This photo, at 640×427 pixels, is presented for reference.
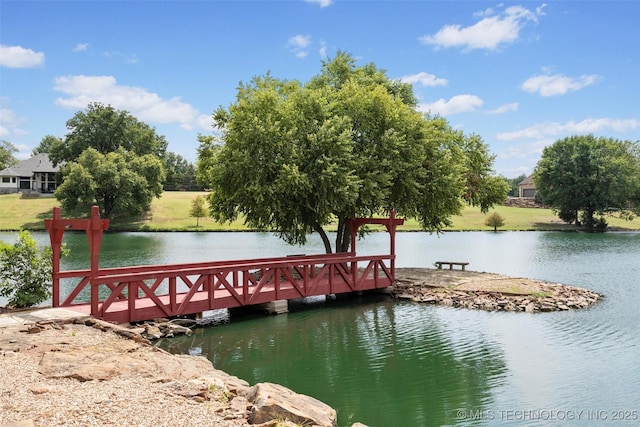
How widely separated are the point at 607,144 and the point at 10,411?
86.3m

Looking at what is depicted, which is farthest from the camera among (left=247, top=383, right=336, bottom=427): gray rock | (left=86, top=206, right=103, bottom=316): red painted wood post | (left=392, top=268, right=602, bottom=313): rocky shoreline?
(left=392, top=268, right=602, bottom=313): rocky shoreline

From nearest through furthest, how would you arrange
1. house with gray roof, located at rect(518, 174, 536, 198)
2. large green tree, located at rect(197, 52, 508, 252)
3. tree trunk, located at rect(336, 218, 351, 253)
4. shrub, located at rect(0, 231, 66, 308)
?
shrub, located at rect(0, 231, 66, 308) < large green tree, located at rect(197, 52, 508, 252) < tree trunk, located at rect(336, 218, 351, 253) < house with gray roof, located at rect(518, 174, 536, 198)

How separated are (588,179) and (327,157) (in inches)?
2501

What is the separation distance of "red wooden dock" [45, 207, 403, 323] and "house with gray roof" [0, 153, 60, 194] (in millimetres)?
79679

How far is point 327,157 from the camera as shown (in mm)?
23797

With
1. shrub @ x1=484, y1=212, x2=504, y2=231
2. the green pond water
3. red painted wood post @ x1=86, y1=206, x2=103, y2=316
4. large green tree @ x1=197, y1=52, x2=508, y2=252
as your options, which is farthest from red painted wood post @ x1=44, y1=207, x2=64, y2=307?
shrub @ x1=484, y1=212, x2=504, y2=231

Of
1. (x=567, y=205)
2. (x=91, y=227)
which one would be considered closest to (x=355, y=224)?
(x=91, y=227)

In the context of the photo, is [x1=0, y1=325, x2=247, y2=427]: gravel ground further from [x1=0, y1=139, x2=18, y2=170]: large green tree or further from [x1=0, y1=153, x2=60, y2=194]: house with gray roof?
[x1=0, y1=139, x2=18, y2=170]: large green tree

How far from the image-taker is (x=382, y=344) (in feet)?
54.9

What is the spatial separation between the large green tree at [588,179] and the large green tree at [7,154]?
112002 millimetres

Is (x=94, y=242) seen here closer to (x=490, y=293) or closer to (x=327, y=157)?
(x=327, y=157)

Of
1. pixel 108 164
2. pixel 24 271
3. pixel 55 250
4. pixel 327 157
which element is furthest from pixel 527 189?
pixel 55 250

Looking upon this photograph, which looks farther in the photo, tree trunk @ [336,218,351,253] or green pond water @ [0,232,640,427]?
tree trunk @ [336,218,351,253]

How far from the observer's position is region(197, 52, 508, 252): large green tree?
78.3 feet
